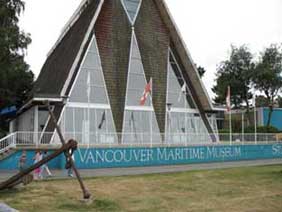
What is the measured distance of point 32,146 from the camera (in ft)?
89.0

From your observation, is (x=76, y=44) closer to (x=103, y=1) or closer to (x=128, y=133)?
(x=103, y=1)

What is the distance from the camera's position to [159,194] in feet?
51.8

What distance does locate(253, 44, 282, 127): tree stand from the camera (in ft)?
178

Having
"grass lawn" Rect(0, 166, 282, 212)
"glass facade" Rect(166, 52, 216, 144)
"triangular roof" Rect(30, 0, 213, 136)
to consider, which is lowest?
"grass lawn" Rect(0, 166, 282, 212)

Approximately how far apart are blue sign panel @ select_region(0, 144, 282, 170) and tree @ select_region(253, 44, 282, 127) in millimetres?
17720

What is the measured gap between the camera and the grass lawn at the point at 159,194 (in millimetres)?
13285

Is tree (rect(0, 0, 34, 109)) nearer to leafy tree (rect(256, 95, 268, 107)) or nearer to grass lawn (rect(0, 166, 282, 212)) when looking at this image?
grass lawn (rect(0, 166, 282, 212))

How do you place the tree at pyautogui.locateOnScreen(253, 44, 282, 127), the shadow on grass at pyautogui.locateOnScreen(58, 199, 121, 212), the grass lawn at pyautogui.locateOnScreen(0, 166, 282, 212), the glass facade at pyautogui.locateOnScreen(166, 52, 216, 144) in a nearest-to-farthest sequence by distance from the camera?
the shadow on grass at pyautogui.locateOnScreen(58, 199, 121, 212), the grass lawn at pyautogui.locateOnScreen(0, 166, 282, 212), the glass facade at pyautogui.locateOnScreen(166, 52, 216, 144), the tree at pyautogui.locateOnScreen(253, 44, 282, 127)

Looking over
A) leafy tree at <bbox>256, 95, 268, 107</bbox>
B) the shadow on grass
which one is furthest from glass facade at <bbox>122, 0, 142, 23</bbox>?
leafy tree at <bbox>256, 95, 268, 107</bbox>

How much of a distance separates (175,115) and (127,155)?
40.5 feet

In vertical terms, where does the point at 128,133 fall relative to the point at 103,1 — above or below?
below

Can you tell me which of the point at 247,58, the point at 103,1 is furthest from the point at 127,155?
the point at 247,58

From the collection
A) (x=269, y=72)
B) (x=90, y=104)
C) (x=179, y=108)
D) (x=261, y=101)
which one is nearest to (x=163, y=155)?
(x=90, y=104)

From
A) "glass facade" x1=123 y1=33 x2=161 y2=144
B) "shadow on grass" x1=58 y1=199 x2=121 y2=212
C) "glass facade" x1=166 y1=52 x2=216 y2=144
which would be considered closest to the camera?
"shadow on grass" x1=58 y1=199 x2=121 y2=212
